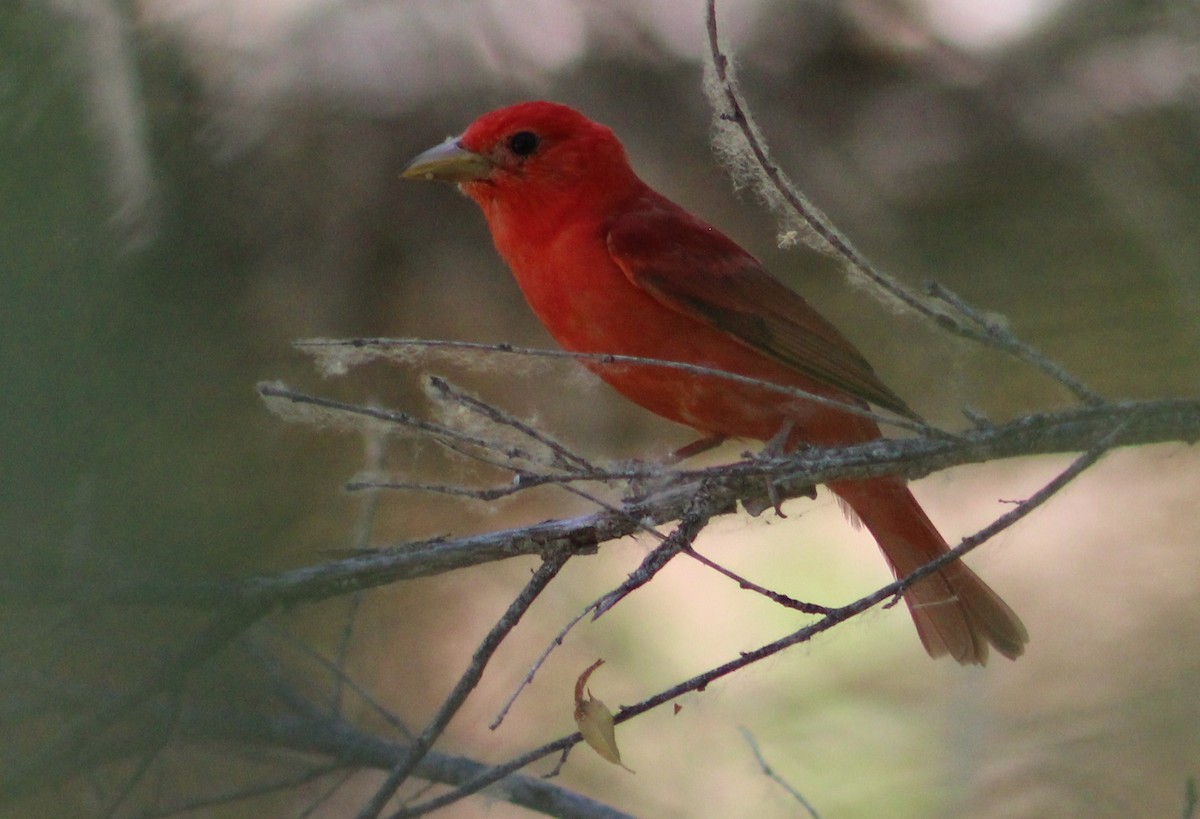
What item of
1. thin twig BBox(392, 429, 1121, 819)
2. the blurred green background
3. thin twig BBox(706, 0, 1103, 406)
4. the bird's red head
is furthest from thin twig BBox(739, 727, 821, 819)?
the bird's red head

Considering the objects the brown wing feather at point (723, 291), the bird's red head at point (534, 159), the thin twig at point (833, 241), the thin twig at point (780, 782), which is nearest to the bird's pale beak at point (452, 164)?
the bird's red head at point (534, 159)

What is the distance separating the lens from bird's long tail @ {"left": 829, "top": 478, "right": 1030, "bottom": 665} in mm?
1510

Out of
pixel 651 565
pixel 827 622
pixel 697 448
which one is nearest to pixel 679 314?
pixel 697 448

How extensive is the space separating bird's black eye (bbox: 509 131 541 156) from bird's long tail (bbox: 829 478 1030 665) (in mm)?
668

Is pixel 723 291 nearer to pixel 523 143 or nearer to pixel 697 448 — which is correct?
pixel 697 448

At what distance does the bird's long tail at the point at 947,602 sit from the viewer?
4.95 feet

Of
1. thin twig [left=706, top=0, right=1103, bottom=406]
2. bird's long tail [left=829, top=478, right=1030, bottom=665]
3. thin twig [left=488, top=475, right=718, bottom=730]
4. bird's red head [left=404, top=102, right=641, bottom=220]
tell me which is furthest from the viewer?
bird's red head [left=404, top=102, right=641, bottom=220]

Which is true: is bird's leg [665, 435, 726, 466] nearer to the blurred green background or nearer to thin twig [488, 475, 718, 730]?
the blurred green background

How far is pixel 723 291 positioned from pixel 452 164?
42 centimetres

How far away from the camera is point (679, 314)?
63.8 inches

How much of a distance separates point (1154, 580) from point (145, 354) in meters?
1.10

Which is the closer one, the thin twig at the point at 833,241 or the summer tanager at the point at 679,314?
the thin twig at the point at 833,241

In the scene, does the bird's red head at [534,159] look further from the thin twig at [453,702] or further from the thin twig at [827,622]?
the thin twig at [827,622]

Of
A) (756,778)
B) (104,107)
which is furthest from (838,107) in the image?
(104,107)
